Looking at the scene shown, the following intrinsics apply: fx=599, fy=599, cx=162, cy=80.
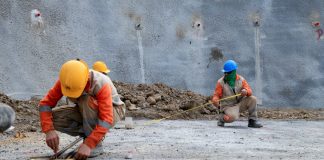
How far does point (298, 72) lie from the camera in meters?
17.8

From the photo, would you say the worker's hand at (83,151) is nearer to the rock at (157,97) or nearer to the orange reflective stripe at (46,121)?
the orange reflective stripe at (46,121)

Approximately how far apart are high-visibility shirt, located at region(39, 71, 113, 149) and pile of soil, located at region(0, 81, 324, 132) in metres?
5.27

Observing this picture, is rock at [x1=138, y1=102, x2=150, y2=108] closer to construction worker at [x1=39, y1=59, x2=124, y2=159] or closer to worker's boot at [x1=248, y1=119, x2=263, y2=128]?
worker's boot at [x1=248, y1=119, x2=263, y2=128]

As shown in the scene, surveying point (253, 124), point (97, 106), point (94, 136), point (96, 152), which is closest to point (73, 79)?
point (97, 106)

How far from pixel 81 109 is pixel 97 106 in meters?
0.20

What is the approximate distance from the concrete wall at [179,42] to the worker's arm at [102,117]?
36.6 feet

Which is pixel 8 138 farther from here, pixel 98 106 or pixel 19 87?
pixel 19 87

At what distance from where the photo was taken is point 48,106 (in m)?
5.59

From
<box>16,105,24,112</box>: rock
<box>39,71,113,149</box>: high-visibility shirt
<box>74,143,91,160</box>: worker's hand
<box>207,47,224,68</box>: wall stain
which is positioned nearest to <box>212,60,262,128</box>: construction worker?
<box>16,105,24,112</box>: rock

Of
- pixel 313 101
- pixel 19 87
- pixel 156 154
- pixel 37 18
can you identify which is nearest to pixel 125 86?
pixel 19 87

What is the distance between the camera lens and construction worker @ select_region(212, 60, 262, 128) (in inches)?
395

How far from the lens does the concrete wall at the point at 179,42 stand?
1714 cm

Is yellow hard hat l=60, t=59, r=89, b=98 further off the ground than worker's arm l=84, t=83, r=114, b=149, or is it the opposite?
yellow hard hat l=60, t=59, r=89, b=98

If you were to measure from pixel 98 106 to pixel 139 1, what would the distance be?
13.4m
